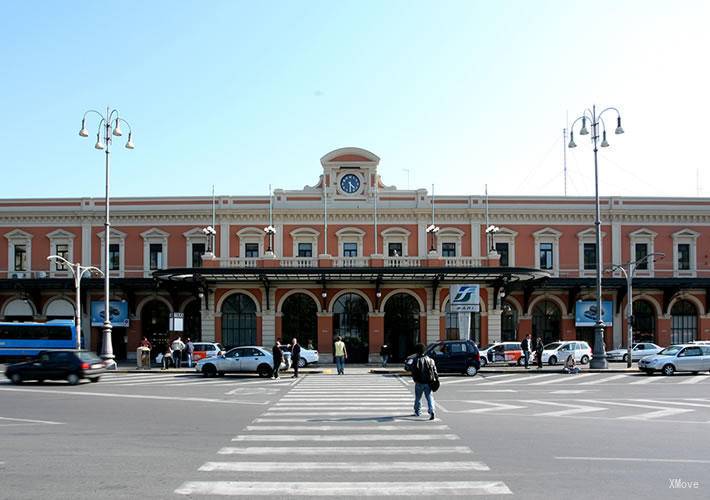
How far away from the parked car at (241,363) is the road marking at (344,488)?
21.8 m

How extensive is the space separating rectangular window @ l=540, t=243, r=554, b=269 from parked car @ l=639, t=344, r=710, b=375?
17.0 meters

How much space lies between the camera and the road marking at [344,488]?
9633 mm

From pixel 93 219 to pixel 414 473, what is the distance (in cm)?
4422

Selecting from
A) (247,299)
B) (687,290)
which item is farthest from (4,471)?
(687,290)

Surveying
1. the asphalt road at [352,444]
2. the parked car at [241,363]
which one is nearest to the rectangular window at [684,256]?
the asphalt road at [352,444]

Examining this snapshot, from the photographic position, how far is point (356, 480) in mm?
10383

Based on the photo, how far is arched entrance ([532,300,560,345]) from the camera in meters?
48.5

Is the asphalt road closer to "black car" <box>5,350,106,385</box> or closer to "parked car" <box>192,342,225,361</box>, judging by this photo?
"black car" <box>5,350,106,385</box>

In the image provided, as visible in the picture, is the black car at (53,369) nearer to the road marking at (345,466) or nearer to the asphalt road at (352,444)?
the asphalt road at (352,444)

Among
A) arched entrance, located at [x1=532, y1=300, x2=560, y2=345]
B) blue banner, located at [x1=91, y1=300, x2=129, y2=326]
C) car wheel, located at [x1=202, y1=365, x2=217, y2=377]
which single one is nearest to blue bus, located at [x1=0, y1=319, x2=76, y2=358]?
blue banner, located at [x1=91, y1=300, x2=129, y2=326]

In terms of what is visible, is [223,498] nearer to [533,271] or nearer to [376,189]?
[533,271]

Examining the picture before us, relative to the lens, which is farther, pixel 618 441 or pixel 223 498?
pixel 618 441

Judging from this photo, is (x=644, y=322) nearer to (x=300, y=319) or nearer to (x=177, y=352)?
(x=300, y=319)

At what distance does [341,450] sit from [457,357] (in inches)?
794
